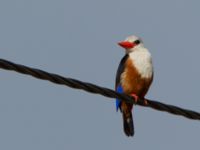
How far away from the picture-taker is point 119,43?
28.0ft

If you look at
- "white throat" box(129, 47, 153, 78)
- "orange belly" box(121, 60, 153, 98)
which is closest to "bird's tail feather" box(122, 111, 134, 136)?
"orange belly" box(121, 60, 153, 98)

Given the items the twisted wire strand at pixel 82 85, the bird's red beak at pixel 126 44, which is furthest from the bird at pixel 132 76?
the twisted wire strand at pixel 82 85

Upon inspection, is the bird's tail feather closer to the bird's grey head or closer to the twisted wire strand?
the bird's grey head

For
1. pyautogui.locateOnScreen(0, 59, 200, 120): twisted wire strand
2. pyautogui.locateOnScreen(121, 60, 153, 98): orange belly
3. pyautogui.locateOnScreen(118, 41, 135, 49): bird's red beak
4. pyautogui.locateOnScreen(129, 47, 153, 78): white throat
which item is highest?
pyautogui.locateOnScreen(118, 41, 135, 49): bird's red beak

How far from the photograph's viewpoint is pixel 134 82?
25.3ft

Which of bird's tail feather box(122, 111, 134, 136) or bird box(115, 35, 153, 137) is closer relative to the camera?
bird box(115, 35, 153, 137)

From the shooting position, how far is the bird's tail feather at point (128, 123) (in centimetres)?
805

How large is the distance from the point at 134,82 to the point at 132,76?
106 millimetres

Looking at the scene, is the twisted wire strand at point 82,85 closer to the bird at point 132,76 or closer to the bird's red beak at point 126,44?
the bird at point 132,76

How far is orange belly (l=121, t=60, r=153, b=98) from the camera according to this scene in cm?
764

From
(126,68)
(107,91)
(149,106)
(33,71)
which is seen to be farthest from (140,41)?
(33,71)

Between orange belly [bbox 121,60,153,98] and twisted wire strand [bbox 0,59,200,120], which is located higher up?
orange belly [bbox 121,60,153,98]

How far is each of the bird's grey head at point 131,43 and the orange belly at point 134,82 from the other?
1.75 ft

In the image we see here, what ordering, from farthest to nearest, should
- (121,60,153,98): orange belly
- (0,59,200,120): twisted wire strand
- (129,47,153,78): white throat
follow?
(129,47,153,78): white throat < (121,60,153,98): orange belly < (0,59,200,120): twisted wire strand
